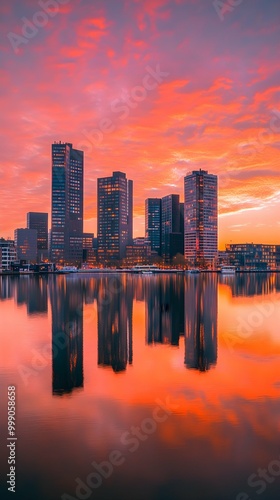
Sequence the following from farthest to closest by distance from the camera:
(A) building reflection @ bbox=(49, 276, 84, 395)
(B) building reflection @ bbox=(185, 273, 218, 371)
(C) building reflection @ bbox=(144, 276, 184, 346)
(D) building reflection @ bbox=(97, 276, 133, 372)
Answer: (C) building reflection @ bbox=(144, 276, 184, 346) < (D) building reflection @ bbox=(97, 276, 133, 372) < (B) building reflection @ bbox=(185, 273, 218, 371) < (A) building reflection @ bbox=(49, 276, 84, 395)

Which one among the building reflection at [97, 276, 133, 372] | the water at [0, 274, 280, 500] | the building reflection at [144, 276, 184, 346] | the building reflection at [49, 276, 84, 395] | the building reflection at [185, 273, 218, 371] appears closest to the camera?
the water at [0, 274, 280, 500]

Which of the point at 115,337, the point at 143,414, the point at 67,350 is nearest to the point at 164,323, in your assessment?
the point at 115,337

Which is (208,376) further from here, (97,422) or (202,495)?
(202,495)

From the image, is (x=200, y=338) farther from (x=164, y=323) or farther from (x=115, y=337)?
(x=164, y=323)

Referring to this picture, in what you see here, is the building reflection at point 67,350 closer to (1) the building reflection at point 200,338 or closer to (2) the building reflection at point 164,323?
(2) the building reflection at point 164,323

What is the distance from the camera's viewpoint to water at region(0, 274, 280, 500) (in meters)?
12.2

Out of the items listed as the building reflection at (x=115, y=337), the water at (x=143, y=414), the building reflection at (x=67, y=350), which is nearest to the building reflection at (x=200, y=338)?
the water at (x=143, y=414)

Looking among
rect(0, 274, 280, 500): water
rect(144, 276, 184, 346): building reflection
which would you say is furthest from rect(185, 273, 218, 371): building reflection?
rect(144, 276, 184, 346): building reflection

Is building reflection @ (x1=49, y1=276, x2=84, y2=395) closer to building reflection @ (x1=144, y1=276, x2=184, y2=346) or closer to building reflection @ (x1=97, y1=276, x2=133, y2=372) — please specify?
building reflection @ (x1=97, y1=276, x2=133, y2=372)

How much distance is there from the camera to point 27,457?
13453 mm

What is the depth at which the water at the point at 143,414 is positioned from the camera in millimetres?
12180

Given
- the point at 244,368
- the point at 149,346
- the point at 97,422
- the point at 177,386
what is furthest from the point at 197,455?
the point at 149,346

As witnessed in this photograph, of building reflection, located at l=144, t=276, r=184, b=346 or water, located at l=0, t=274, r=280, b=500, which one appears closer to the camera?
water, located at l=0, t=274, r=280, b=500

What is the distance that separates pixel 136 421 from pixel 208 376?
300 inches
